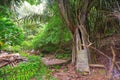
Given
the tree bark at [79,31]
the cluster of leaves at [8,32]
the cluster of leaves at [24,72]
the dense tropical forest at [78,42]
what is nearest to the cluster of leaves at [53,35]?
the dense tropical forest at [78,42]

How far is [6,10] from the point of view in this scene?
6496 mm

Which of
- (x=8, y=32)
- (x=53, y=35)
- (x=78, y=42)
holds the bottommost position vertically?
(x=78, y=42)

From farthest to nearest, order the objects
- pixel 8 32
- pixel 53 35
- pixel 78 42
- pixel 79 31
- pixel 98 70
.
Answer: pixel 53 35
pixel 8 32
pixel 79 31
pixel 78 42
pixel 98 70

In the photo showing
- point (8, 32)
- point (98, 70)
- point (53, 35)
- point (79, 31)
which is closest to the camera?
point (98, 70)

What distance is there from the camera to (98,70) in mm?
5273

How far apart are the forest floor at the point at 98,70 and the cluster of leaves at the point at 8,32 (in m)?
2.05

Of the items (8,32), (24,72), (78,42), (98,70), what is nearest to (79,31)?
(78,42)

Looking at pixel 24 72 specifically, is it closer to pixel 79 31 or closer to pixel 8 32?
pixel 79 31

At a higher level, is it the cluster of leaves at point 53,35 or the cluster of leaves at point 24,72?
the cluster of leaves at point 53,35

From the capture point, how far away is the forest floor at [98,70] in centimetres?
494

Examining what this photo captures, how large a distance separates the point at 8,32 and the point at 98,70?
12.0 feet

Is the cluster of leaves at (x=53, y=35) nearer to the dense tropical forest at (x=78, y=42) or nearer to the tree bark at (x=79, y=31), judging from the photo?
the dense tropical forest at (x=78, y=42)

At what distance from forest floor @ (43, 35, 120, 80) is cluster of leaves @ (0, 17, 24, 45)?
2050 mm

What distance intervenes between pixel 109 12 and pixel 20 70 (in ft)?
9.44
